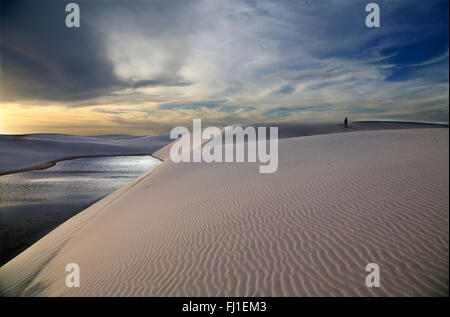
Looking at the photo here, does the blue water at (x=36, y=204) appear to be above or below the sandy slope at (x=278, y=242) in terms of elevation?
below

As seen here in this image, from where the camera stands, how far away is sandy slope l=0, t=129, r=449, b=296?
2961mm

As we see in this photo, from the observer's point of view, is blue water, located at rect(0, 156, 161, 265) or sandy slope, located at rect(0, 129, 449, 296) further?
blue water, located at rect(0, 156, 161, 265)

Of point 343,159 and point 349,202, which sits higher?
point 343,159

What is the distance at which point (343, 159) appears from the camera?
8.23 metres

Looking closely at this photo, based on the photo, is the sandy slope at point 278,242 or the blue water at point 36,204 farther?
the blue water at point 36,204

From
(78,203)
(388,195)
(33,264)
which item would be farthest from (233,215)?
(78,203)

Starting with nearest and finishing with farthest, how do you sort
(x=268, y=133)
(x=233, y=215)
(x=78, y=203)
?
(x=233, y=215), (x=78, y=203), (x=268, y=133)

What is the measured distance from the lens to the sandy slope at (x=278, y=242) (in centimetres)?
296

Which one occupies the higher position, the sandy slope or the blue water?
the sandy slope

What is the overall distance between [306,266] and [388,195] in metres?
2.58

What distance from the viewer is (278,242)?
3.78 m

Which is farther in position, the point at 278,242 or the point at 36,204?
the point at 36,204

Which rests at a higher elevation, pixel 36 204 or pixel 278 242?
pixel 278 242
